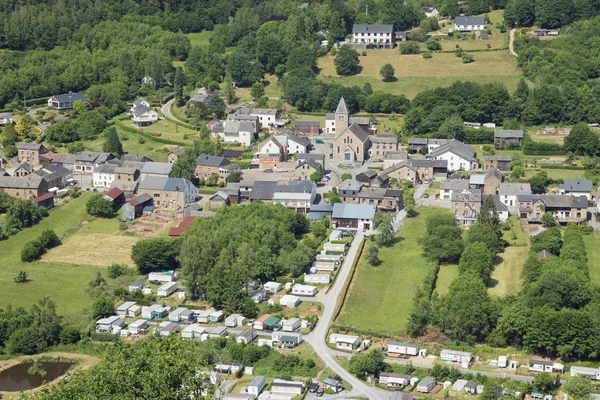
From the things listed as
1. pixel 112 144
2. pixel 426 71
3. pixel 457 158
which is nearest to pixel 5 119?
pixel 112 144

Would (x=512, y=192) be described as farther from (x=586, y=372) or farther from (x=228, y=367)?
(x=228, y=367)

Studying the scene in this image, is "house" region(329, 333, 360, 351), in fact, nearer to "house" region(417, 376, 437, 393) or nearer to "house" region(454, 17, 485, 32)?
"house" region(417, 376, 437, 393)

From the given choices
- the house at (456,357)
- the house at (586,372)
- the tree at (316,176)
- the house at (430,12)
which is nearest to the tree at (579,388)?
the house at (586,372)

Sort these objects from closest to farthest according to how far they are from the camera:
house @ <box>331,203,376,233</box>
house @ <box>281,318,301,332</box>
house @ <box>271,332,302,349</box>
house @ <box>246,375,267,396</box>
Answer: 1. house @ <box>246,375,267,396</box>
2. house @ <box>271,332,302,349</box>
3. house @ <box>281,318,301,332</box>
4. house @ <box>331,203,376,233</box>

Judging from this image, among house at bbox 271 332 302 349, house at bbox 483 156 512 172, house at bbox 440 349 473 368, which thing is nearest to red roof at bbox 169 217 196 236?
house at bbox 271 332 302 349

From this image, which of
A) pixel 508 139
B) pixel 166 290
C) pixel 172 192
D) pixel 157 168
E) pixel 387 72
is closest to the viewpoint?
pixel 166 290

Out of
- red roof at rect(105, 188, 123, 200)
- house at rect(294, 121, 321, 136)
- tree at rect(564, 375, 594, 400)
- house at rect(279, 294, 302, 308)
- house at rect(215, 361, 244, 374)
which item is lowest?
house at rect(294, 121, 321, 136)

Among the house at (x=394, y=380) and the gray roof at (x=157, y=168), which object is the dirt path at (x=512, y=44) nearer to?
the gray roof at (x=157, y=168)

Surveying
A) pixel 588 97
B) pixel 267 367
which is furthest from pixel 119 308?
pixel 588 97
